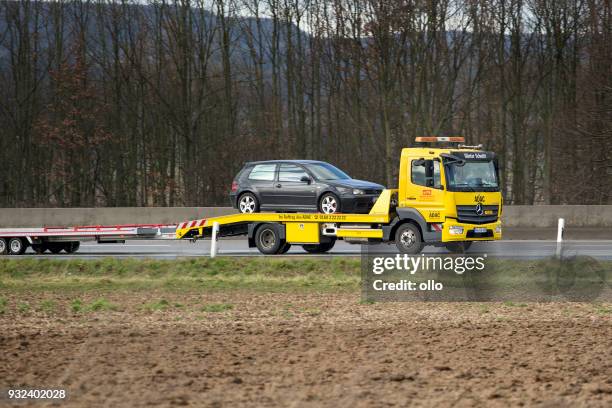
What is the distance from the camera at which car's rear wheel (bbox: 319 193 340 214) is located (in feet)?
75.5

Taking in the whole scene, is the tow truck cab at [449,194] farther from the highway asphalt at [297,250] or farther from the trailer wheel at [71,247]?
the trailer wheel at [71,247]

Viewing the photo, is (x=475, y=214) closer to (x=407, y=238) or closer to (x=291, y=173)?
(x=407, y=238)

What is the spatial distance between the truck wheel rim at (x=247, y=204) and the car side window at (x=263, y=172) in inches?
23.1

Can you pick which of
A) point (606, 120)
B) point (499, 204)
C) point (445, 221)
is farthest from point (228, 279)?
point (606, 120)

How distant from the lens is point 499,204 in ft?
75.8

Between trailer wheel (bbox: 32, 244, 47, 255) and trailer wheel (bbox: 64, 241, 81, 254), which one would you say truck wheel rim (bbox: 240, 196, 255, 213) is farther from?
trailer wheel (bbox: 32, 244, 47, 255)

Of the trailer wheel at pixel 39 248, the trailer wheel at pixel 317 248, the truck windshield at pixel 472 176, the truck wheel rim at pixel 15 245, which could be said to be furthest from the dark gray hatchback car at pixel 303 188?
the truck wheel rim at pixel 15 245

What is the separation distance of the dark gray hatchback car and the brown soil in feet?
24.9

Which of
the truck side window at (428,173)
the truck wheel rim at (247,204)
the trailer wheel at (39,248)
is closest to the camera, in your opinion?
the truck side window at (428,173)

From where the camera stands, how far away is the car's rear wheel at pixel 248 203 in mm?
23750

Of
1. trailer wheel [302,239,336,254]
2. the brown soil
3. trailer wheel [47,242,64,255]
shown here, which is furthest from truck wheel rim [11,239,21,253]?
the brown soil

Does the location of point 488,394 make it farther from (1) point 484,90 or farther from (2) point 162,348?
(1) point 484,90

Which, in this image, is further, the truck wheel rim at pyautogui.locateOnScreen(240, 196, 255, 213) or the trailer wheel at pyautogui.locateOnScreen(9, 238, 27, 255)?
A: the trailer wheel at pyautogui.locateOnScreen(9, 238, 27, 255)

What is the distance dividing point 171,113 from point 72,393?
37438 mm
